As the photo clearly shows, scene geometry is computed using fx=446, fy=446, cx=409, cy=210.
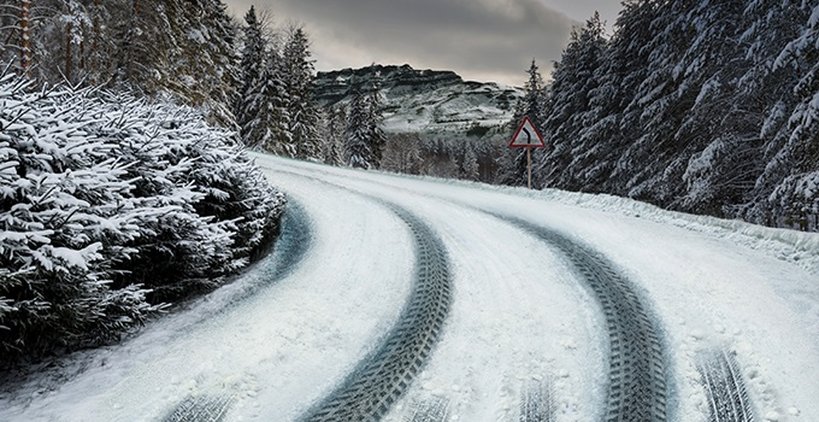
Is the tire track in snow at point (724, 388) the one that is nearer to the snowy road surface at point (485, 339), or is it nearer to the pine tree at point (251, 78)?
the snowy road surface at point (485, 339)

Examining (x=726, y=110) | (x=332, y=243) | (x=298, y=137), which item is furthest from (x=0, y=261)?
(x=298, y=137)

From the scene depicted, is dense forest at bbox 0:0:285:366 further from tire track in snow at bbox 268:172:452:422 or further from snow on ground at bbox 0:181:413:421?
tire track in snow at bbox 268:172:452:422

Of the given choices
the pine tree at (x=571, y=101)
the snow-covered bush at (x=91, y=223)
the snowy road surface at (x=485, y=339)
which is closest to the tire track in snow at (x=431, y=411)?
the snowy road surface at (x=485, y=339)

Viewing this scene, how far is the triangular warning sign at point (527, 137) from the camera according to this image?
12109mm

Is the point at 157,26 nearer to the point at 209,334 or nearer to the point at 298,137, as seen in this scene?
the point at 209,334

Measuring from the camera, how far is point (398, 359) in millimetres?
3752

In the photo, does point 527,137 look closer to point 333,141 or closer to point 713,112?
point 713,112

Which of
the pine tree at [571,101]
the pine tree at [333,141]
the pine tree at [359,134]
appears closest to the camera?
the pine tree at [571,101]

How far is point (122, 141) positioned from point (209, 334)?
2146 millimetres

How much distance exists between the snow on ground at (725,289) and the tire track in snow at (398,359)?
6.30ft

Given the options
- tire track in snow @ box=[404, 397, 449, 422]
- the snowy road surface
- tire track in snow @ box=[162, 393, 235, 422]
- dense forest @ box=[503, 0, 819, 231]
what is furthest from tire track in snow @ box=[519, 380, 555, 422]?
dense forest @ box=[503, 0, 819, 231]

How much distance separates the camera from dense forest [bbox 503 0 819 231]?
9.69m

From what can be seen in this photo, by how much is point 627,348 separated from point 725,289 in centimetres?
173

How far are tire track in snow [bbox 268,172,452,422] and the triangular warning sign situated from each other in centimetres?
726
